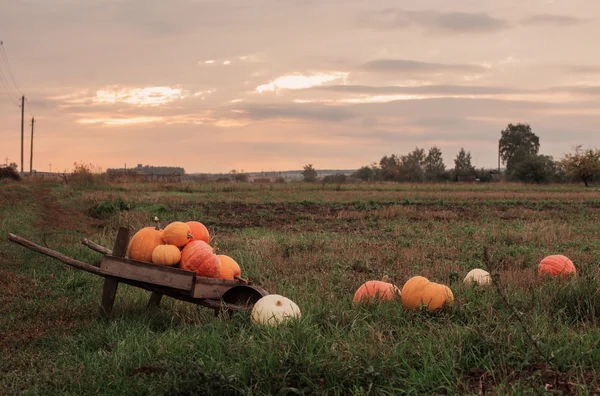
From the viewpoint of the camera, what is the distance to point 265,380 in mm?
3840

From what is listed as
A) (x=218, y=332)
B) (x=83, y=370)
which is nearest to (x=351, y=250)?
(x=218, y=332)

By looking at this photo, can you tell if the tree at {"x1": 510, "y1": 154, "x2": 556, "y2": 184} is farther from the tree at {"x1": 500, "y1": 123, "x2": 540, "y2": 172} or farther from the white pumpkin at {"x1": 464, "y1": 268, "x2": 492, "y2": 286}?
the white pumpkin at {"x1": 464, "y1": 268, "x2": 492, "y2": 286}

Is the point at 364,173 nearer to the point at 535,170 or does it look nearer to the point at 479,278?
the point at 535,170

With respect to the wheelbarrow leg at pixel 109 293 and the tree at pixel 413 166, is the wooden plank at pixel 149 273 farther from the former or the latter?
the tree at pixel 413 166

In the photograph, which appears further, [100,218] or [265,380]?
[100,218]

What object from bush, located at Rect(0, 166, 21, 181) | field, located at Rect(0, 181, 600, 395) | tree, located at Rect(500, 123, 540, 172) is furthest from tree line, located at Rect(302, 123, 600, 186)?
field, located at Rect(0, 181, 600, 395)

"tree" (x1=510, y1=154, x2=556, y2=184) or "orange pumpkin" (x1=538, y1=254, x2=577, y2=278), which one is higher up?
"tree" (x1=510, y1=154, x2=556, y2=184)

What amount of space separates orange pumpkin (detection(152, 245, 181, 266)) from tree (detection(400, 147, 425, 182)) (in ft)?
284

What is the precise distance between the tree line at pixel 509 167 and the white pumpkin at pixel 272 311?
6412cm

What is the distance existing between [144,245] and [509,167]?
102 metres

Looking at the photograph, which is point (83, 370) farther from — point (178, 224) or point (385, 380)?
point (385, 380)

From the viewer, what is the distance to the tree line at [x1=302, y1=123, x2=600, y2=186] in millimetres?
69938

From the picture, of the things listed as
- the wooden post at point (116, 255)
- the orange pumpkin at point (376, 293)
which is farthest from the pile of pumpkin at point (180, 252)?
the orange pumpkin at point (376, 293)

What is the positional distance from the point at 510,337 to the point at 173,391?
2513 mm
